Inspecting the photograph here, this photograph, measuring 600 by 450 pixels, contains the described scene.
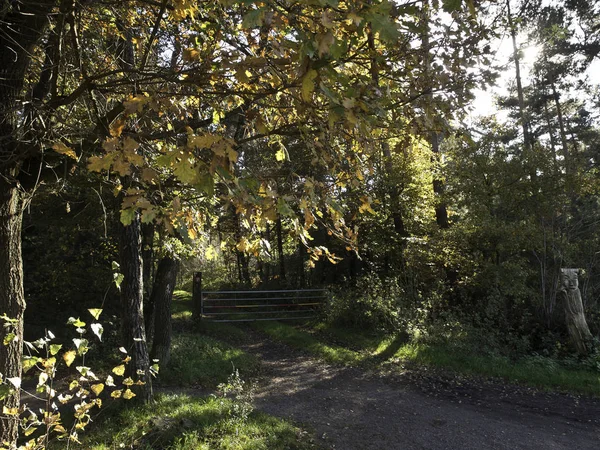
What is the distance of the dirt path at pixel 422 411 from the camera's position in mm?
5691

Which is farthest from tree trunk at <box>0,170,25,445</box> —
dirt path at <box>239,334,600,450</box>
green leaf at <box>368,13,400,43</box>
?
dirt path at <box>239,334,600,450</box>

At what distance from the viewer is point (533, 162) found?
1100 cm

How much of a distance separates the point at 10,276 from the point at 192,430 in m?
2.86

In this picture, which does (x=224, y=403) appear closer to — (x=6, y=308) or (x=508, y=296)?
(x=6, y=308)

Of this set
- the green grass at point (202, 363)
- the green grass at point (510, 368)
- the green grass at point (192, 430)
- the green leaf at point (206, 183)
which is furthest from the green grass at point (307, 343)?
the green leaf at point (206, 183)

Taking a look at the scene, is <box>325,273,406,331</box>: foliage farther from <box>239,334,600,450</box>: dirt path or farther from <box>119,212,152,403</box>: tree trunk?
<box>119,212,152,403</box>: tree trunk

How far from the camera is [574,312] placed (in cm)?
956

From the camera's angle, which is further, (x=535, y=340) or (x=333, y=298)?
(x=333, y=298)

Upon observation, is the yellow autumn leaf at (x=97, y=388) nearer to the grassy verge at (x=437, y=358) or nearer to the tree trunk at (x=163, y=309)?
the tree trunk at (x=163, y=309)

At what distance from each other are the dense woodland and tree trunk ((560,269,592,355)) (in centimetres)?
7

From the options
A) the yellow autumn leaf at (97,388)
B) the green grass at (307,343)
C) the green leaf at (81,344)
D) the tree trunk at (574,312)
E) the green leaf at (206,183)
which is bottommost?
the green grass at (307,343)

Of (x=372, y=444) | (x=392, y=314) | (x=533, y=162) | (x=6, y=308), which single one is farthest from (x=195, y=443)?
(x=533, y=162)

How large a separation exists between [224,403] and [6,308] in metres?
3.49

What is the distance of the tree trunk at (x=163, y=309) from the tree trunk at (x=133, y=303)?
199cm
